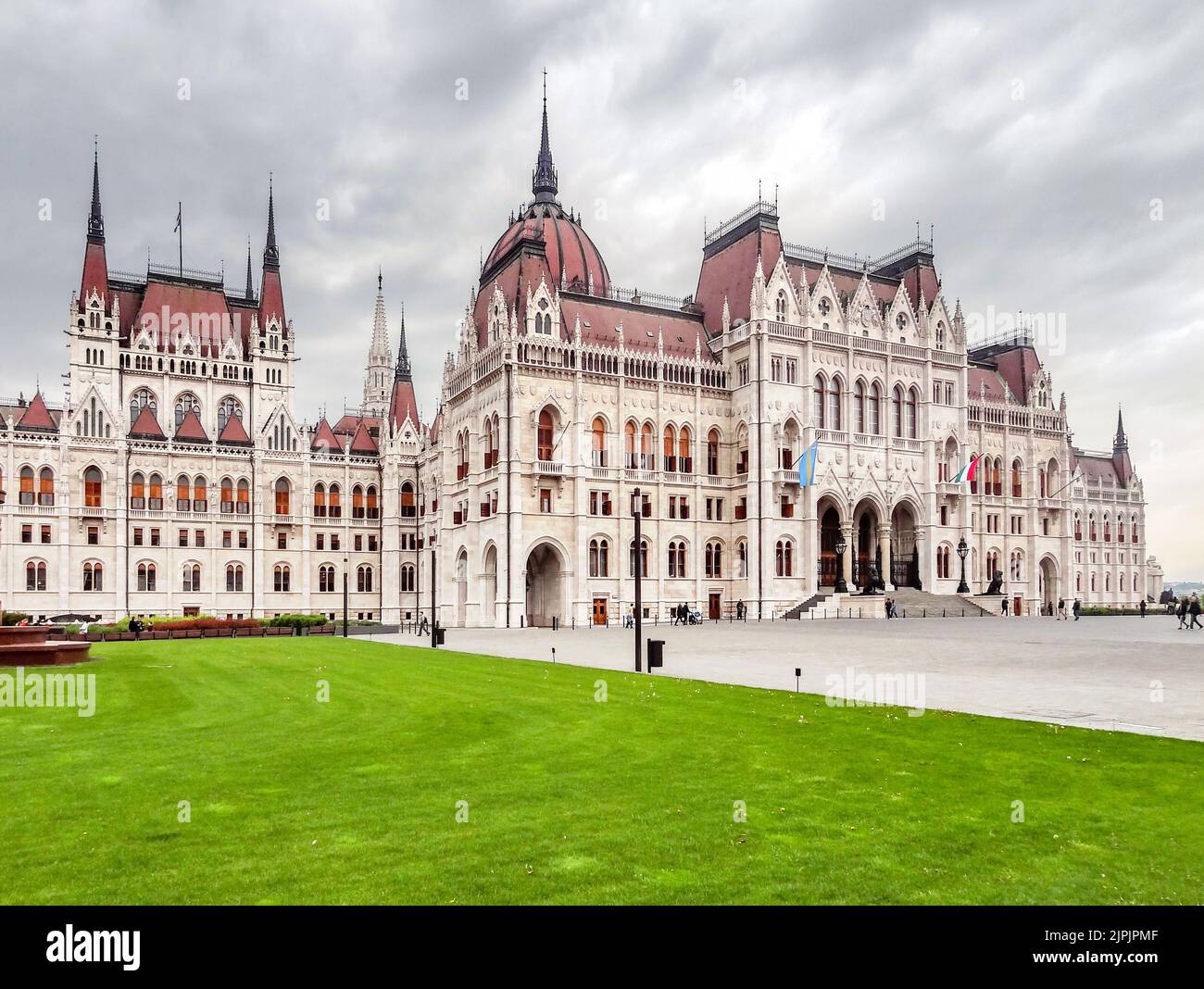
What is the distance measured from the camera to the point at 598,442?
205 ft

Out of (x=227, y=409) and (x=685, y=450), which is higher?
(x=227, y=409)

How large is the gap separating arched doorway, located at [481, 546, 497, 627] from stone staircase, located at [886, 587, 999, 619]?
2783 centimetres

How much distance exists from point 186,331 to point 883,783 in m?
84.3

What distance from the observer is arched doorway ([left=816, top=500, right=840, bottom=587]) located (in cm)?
6844

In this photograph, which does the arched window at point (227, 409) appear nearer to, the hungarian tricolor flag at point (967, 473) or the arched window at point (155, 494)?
the arched window at point (155, 494)

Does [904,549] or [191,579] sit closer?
[191,579]

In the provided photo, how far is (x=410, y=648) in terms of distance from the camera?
36.1m

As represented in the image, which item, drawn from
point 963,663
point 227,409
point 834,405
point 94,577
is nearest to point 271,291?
point 227,409

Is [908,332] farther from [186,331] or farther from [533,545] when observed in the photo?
[186,331]

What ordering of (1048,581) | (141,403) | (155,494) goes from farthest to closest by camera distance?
(1048,581) < (141,403) < (155,494)

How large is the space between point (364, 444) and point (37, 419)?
25034mm

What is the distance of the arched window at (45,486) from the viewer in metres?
66.5

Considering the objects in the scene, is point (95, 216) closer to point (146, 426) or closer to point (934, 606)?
point (146, 426)
